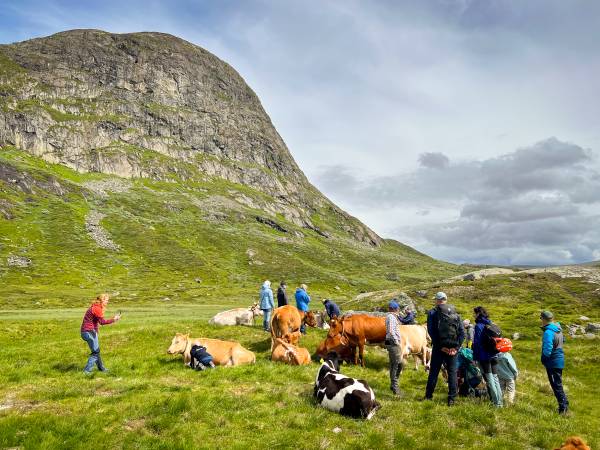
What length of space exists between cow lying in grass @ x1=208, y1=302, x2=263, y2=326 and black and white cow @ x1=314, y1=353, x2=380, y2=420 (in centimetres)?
1770

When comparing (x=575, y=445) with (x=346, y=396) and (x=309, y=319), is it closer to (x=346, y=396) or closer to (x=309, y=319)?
(x=346, y=396)

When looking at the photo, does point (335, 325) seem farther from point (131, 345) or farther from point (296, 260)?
point (296, 260)

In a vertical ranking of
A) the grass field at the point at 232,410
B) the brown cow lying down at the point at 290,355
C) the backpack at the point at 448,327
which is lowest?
the grass field at the point at 232,410

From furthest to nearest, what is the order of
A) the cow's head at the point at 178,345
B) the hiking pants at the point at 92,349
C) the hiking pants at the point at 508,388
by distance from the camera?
the cow's head at the point at 178,345, the hiking pants at the point at 92,349, the hiking pants at the point at 508,388

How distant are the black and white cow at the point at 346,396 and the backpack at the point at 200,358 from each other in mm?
6112

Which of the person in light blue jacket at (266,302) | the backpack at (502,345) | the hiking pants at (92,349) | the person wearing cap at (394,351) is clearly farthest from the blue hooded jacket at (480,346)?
the person in light blue jacket at (266,302)

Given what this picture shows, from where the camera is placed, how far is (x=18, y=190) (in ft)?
512

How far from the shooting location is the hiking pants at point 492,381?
45.9 ft

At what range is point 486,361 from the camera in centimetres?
1433

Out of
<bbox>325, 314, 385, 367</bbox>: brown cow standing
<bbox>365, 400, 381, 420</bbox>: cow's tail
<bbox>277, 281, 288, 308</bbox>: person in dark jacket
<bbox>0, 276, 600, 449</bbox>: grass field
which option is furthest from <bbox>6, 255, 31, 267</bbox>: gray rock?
<bbox>365, 400, 381, 420</bbox>: cow's tail

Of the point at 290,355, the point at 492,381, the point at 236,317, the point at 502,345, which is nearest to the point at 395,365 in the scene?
the point at 492,381

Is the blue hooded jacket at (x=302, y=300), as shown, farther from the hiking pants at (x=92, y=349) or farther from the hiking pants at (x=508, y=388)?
the hiking pants at (x=508, y=388)

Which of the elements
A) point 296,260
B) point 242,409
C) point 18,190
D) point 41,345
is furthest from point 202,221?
point 242,409

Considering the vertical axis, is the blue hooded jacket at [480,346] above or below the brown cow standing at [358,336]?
above
